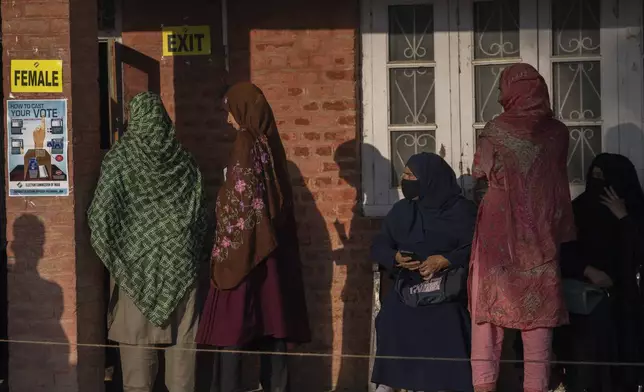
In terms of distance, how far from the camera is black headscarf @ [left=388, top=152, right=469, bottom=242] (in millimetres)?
6512

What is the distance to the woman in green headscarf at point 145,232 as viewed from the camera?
6617 mm

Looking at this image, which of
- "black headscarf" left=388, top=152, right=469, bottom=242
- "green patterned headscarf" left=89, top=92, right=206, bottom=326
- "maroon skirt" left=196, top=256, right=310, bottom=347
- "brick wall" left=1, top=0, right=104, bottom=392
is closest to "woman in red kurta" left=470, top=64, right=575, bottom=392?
"black headscarf" left=388, top=152, right=469, bottom=242

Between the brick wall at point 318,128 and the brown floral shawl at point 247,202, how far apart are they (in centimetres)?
92

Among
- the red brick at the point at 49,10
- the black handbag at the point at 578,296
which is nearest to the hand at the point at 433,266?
the black handbag at the point at 578,296

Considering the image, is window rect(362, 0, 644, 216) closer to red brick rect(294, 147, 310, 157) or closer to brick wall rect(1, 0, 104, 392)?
red brick rect(294, 147, 310, 157)

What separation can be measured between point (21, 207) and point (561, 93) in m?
3.46

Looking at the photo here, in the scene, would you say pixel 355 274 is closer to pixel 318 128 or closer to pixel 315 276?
pixel 315 276

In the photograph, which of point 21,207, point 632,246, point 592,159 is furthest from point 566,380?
point 21,207

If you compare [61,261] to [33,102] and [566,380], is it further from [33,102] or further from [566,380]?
[566,380]

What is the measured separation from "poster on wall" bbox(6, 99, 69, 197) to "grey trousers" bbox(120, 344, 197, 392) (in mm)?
1023

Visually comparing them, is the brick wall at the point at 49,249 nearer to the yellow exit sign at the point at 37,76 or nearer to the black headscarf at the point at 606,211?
the yellow exit sign at the point at 37,76

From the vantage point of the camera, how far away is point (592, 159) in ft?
24.6

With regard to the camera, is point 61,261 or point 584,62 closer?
point 61,261

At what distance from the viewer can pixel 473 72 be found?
299 inches
